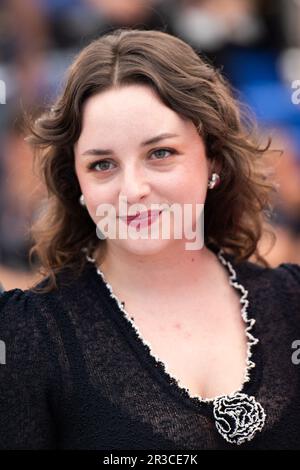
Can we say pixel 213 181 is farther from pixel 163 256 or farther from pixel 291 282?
pixel 291 282

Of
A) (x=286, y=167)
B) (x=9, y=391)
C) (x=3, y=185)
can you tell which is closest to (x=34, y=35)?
(x=3, y=185)

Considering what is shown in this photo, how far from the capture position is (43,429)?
1691mm

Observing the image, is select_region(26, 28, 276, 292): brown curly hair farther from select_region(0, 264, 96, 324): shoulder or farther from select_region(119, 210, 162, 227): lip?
select_region(119, 210, 162, 227): lip

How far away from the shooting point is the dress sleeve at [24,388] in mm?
1669

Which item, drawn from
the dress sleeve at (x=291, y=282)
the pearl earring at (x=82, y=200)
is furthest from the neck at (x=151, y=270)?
the dress sleeve at (x=291, y=282)

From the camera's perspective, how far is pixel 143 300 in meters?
1.89

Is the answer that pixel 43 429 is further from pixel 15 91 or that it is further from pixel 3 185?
pixel 15 91

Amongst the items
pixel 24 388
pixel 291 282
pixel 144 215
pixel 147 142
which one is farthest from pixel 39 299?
pixel 291 282

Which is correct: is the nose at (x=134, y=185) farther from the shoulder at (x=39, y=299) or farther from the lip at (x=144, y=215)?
the shoulder at (x=39, y=299)

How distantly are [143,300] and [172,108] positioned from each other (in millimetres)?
481

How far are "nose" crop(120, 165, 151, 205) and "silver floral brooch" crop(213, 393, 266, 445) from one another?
0.49 metres

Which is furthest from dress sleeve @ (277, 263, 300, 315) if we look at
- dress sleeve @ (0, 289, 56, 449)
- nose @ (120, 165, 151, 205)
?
dress sleeve @ (0, 289, 56, 449)
